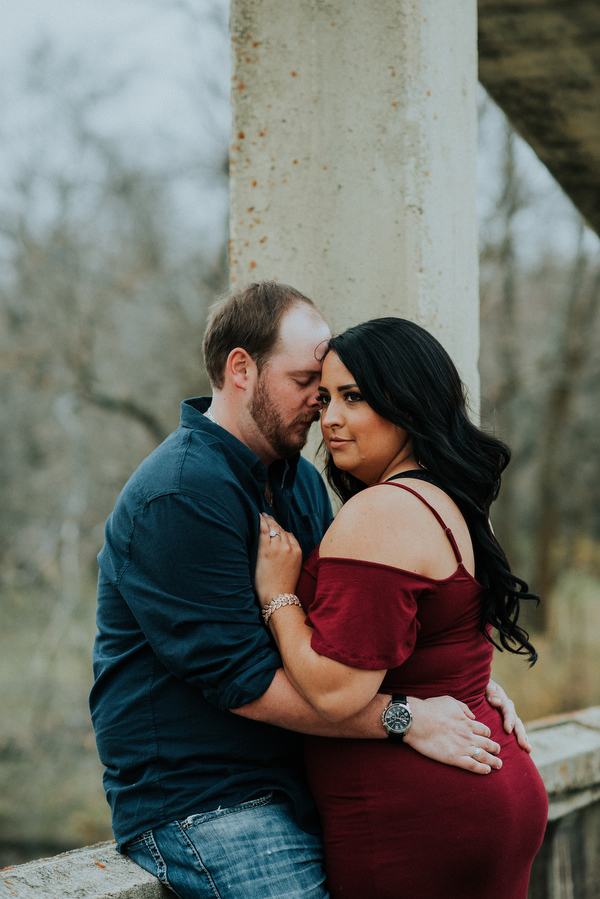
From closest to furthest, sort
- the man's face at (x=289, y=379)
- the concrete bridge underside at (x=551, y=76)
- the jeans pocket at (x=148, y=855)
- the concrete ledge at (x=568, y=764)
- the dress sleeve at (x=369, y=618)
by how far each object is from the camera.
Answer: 1. the dress sleeve at (x=369, y=618)
2. the jeans pocket at (x=148, y=855)
3. the man's face at (x=289, y=379)
4. the concrete ledge at (x=568, y=764)
5. the concrete bridge underside at (x=551, y=76)

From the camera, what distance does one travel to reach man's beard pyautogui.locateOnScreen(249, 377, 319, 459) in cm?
231

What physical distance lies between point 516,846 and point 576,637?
1300 centimetres

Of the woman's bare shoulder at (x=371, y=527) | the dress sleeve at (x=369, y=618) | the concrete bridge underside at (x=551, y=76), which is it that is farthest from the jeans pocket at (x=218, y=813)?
the concrete bridge underside at (x=551, y=76)

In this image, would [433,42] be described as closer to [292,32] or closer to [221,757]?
[292,32]

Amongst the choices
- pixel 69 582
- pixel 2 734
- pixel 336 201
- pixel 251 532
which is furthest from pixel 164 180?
pixel 251 532

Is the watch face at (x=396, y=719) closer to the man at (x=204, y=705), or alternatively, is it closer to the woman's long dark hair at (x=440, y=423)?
the man at (x=204, y=705)

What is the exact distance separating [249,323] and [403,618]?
0.96 m

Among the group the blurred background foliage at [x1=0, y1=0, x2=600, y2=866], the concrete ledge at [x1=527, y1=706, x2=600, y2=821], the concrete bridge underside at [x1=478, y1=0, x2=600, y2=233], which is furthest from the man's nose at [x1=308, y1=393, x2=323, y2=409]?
the blurred background foliage at [x1=0, y1=0, x2=600, y2=866]

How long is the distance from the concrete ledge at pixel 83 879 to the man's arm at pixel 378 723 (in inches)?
20.1

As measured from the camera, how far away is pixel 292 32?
107 inches

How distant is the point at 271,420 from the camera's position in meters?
2.31

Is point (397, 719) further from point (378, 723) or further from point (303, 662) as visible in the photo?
point (303, 662)

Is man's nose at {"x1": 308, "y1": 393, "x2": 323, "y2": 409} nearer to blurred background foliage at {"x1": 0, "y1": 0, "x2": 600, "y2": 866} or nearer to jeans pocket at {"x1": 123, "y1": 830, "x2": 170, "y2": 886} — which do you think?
jeans pocket at {"x1": 123, "y1": 830, "x2": 170, "y2": 886}

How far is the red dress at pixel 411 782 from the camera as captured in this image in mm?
1793
